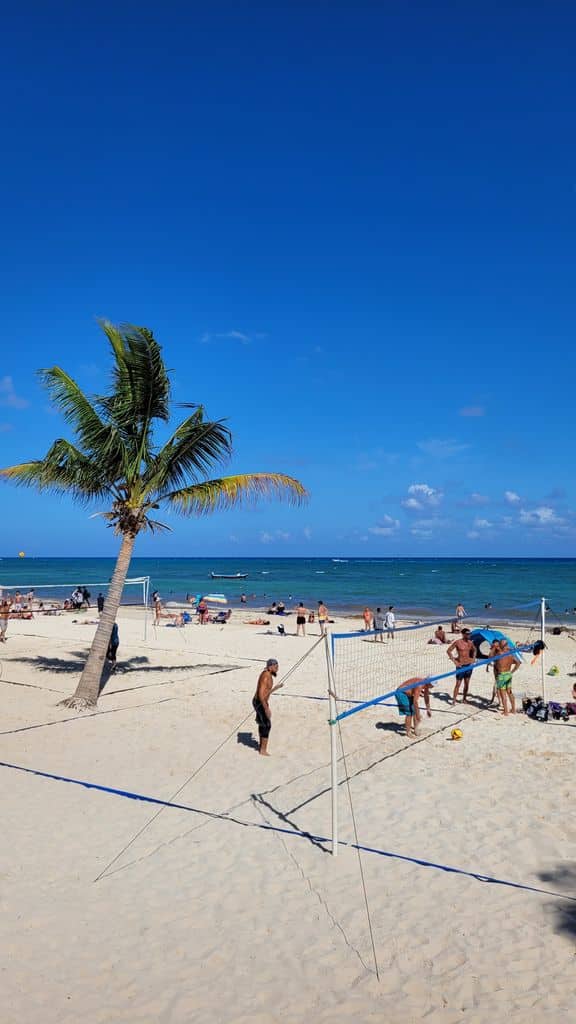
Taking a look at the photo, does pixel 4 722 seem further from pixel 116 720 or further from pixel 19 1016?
pixel 19 1016

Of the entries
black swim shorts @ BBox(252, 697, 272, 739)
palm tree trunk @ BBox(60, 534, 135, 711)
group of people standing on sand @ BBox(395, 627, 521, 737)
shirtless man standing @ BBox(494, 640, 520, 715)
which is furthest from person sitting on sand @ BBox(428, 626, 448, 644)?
black swim shorts @ BBox(252, 697, 272, 739)

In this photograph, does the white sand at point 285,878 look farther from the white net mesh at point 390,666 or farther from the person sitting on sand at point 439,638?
the person sitting on sand at point 439,638

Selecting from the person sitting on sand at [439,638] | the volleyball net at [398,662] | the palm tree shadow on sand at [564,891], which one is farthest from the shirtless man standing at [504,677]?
the person sitting on sand at [439,638]

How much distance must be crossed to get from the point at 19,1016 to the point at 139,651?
15.7 m

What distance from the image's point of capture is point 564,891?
17.8ft

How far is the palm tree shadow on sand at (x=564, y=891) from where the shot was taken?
489cm

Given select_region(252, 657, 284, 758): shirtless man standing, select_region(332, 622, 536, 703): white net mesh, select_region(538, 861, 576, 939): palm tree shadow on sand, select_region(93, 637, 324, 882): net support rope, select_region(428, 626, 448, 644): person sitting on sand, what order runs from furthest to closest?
select_region(428, 626, 448, 644): person sitting on sand
select_region(332, 622, 536, 703): white net mesh
select_region(252, 657, 284, 758): shirtless man standing
select_region(93, 637, 324, 882): net support rope
select_region(538, 861, 576, 939): palm tree shadow on sand

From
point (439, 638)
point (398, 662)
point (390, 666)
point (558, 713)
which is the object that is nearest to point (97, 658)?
point (558, 713)

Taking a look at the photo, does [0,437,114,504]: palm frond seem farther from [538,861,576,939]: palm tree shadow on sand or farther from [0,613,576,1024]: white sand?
[538,861,576,939]: palm tree shadow on sand

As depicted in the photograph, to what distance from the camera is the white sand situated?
13.7 feet

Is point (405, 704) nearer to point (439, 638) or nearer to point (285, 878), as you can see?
point (285, 878)

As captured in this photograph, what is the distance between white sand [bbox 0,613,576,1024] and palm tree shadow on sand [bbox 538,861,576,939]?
0.06 feet

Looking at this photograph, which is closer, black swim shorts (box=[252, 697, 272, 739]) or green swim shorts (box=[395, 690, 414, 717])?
black swim shorts (box=[252, 697, 272, 739])

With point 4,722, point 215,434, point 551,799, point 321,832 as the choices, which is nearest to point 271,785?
point 321,832
